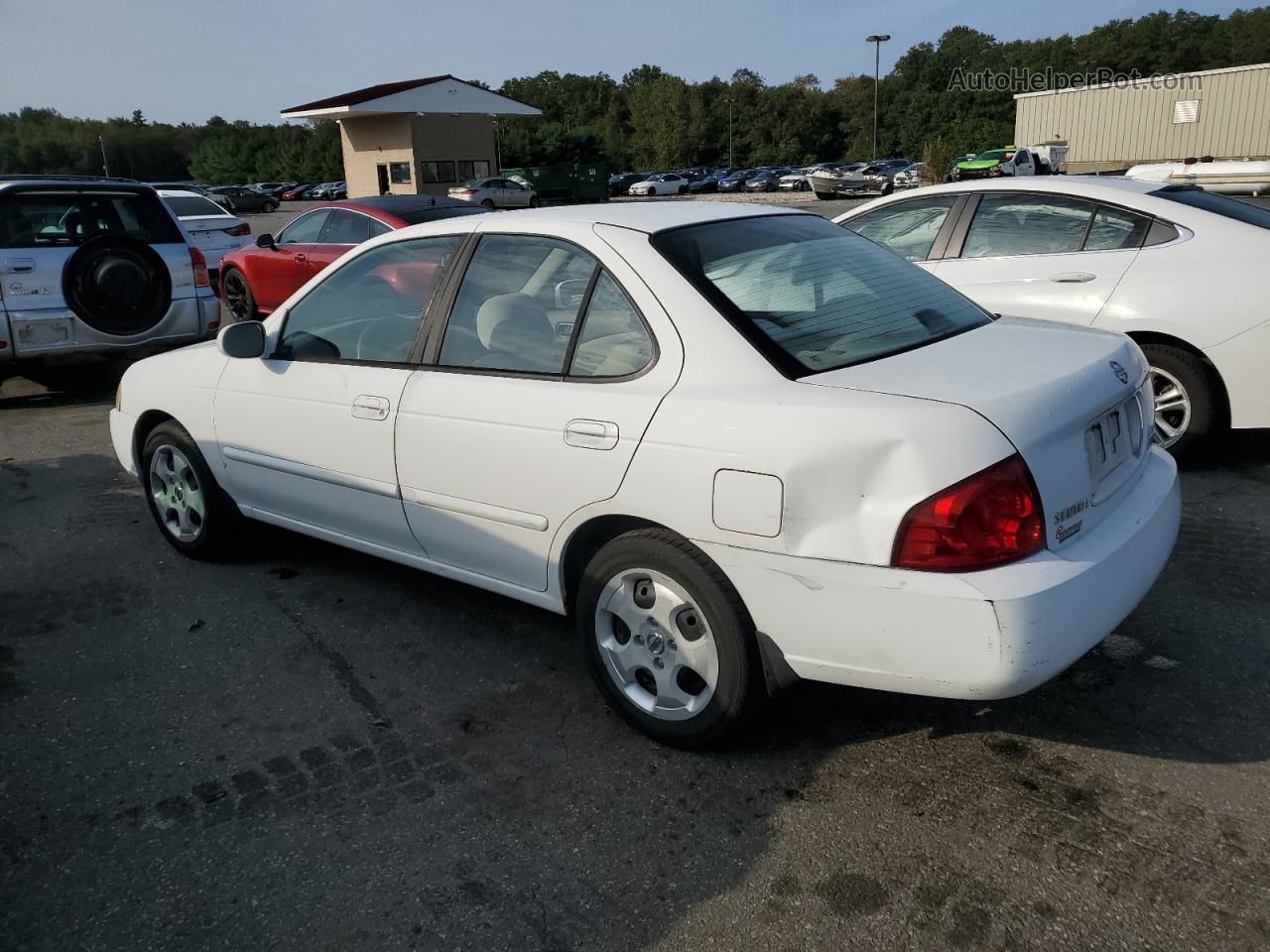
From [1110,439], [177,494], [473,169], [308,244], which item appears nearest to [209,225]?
[308,244]

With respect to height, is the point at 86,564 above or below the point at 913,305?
below

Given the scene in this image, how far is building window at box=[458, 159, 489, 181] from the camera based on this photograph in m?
42.5

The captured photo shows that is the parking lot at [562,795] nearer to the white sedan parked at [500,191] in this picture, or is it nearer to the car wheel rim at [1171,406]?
the car wheel rim at [1171,406]

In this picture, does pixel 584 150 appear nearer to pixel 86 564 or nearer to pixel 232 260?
pixel 232 260

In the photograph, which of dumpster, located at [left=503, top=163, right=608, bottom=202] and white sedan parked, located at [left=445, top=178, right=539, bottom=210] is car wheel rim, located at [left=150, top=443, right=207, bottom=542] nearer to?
white sedan parked, located at [left=445, top=178, right=539, bottom=210]

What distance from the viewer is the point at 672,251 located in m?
3.21

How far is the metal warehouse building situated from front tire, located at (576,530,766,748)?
1590 inches

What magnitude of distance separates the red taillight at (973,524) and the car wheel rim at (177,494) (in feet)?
11.1

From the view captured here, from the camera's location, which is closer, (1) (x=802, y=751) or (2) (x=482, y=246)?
(1) (x=802, y=751)

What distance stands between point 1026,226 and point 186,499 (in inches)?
191

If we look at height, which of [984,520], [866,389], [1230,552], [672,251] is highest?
[672,251]

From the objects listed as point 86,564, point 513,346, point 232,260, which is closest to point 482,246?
point 513,346

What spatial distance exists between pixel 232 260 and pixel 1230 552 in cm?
1126
